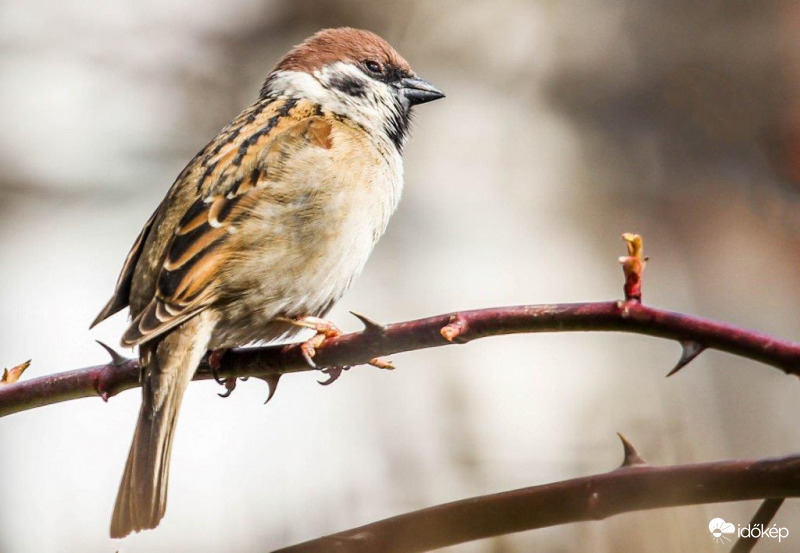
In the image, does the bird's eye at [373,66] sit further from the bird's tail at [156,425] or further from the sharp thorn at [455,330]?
the sharp thorn at [455,330]

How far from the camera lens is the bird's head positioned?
362 cm

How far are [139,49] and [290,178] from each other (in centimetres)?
342

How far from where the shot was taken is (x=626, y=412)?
3086 mm

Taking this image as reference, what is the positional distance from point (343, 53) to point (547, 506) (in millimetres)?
2698

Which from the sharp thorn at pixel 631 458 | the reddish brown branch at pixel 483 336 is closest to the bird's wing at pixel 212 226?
Answer: the reddish brown branch at pixel 483 336

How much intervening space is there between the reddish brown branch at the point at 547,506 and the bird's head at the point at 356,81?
228 cm

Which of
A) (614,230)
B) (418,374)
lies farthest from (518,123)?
(418,374)

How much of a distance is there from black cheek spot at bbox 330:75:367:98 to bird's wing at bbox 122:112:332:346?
44cm

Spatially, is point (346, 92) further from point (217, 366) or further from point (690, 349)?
point (690, 349)

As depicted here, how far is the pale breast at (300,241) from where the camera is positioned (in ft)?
9.41

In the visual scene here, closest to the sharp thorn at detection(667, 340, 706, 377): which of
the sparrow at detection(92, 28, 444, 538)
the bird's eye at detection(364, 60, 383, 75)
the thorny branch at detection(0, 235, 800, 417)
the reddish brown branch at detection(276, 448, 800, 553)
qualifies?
the thorny branch at detection(0, 235, 800, 417)

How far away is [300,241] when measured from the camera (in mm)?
2936

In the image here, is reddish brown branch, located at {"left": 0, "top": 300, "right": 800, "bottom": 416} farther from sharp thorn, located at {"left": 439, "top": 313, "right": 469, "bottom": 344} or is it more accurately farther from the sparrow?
the sparrow

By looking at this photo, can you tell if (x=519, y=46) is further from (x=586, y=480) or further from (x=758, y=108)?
(x=586, y=480)
